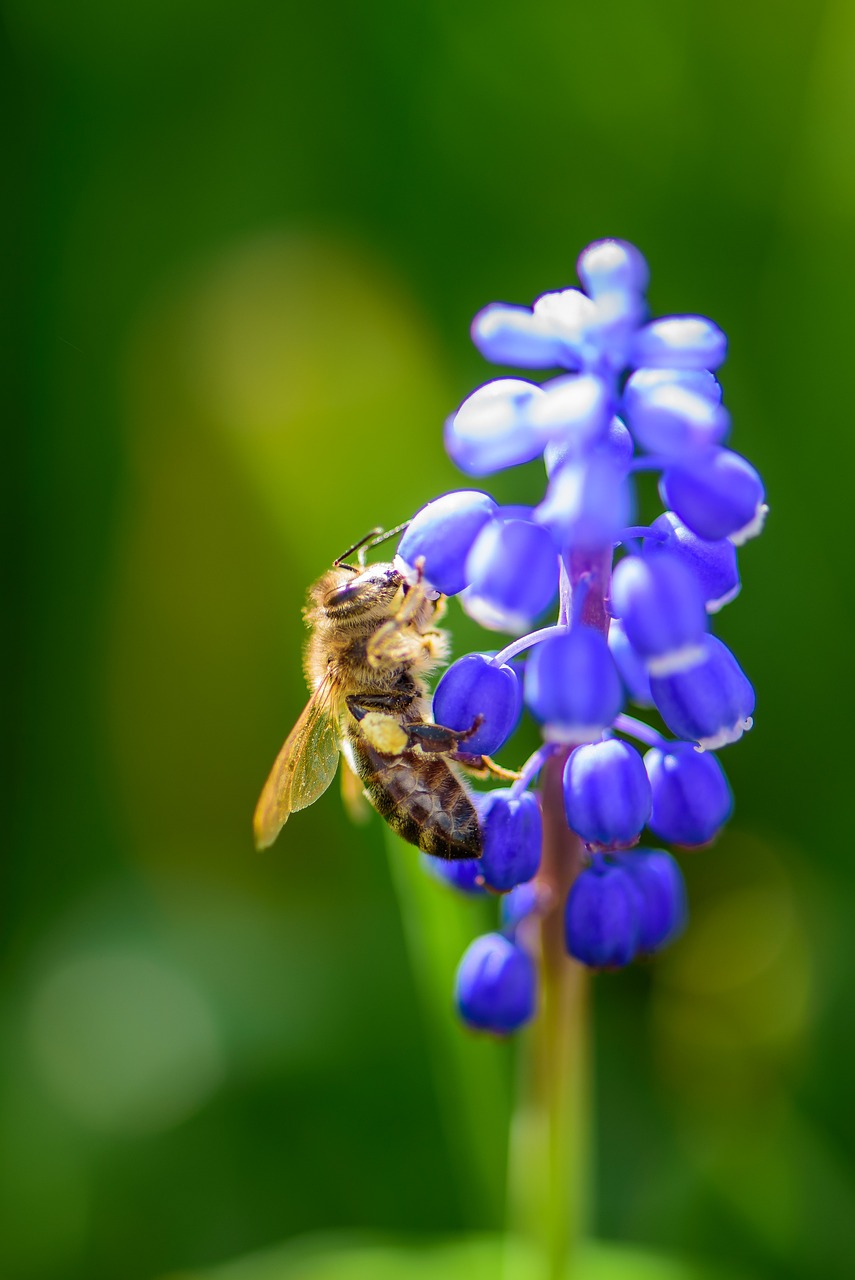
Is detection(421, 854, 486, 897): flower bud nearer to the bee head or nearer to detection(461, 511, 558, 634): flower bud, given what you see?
the bee head

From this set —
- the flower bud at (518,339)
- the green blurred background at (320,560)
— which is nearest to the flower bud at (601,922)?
the flower bud at (518,339)

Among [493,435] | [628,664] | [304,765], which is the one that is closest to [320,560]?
[304,765]

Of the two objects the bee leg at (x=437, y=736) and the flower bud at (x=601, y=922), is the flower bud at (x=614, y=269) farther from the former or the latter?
the flower bud at (x=601, y=922)

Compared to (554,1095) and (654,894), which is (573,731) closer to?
(654,894)

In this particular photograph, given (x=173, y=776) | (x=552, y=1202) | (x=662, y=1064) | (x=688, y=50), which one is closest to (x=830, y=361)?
(x=688, y=50)

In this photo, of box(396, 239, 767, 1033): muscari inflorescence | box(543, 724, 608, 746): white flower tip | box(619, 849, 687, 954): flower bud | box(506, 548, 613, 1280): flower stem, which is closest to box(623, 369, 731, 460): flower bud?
box(396, 239, 767, 1033): muscari inflorescence

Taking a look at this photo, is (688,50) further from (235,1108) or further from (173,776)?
(235,1108)
